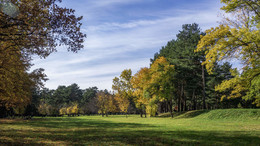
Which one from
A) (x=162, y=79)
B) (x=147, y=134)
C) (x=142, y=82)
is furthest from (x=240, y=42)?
(x=142, y=82)

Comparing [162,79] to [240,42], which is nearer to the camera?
[240,42]

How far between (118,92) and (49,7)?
49.6m

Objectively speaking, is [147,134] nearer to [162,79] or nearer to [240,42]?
[240,42]

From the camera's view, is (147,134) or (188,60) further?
(188,60)

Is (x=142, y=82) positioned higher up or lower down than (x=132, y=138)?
higher up

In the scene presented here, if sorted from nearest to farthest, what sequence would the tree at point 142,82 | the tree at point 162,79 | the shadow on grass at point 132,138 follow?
the shadow on grass at point 132,138
the tree at point 162,79
the tree at point 142,82

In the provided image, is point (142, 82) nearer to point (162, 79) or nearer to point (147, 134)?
point (162, 79)

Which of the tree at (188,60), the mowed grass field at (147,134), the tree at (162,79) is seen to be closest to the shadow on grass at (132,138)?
the mowed grass field at (147,134)

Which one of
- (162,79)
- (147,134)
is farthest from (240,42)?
(162,79)

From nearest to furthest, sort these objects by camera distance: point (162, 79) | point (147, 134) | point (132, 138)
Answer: point (132, 138) → point (147, 134) → point (162, 79)

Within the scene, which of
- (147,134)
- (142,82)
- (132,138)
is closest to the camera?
(132,138)

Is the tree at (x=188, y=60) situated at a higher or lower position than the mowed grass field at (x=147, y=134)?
higher

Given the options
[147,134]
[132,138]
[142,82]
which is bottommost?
[147,134]

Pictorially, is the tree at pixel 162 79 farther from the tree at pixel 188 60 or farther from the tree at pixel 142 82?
the tree at pixel 188 60
